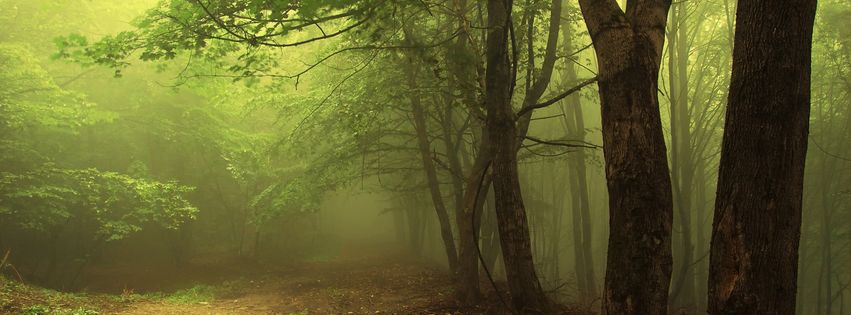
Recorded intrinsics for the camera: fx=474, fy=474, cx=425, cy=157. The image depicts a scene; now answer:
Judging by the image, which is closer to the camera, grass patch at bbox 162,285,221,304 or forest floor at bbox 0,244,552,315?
forest floor at bbox 0,244,552,315

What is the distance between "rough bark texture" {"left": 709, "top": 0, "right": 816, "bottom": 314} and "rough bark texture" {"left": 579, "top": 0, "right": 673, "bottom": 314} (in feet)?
2.18

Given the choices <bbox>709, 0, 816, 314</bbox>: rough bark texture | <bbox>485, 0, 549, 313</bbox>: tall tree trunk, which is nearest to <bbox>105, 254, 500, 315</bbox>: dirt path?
<bbox>485, 0, 549, 313</bbox>: tall tree trunk

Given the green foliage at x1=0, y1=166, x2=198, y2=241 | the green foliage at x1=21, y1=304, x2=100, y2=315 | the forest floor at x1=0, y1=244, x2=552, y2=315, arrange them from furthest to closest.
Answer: the green foliage at x1=0, y1=166, x2=198, y2=241
the forest floor at x1=0, y1=244, x2=552, y2=315
the green foliage at x1=21, y1=304, x2=100, y2=315

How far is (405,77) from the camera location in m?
10.6

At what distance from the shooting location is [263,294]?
14703 mm

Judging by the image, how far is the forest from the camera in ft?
10.4

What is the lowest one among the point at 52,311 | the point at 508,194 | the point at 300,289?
the point at 300,289

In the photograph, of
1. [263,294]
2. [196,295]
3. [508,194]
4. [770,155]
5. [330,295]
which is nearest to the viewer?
[770,155]

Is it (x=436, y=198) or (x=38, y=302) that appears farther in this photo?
(x=436, y=198)

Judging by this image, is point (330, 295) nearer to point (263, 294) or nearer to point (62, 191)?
point (263, 294)

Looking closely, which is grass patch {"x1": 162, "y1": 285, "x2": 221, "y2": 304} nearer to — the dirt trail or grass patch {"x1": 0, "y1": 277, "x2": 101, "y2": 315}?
the dirt trail

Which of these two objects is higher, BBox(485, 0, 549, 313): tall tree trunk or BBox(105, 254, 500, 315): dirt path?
BBox(485, 0, 549, 313): tall tree trunk

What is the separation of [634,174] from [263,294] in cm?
1345

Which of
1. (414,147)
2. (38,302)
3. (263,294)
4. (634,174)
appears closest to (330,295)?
(263,294)
